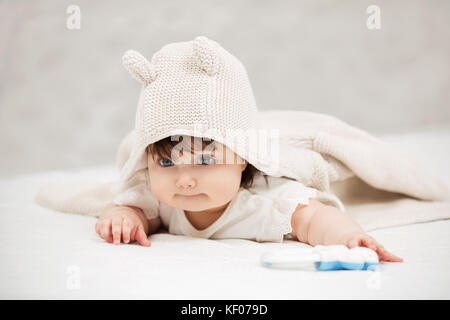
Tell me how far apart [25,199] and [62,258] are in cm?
71

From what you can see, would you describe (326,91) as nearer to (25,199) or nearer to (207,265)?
(25,199)

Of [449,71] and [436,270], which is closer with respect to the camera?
[436,270]

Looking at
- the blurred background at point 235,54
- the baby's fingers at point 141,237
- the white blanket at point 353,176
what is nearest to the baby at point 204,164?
the baby's fingers at point 141,237

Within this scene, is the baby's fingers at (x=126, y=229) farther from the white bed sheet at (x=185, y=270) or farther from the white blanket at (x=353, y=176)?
the white blanket at (x=353, y=176)

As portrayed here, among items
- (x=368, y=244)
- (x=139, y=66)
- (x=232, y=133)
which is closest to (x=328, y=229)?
(x=368, y=244)

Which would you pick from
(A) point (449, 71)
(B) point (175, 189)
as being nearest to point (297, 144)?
(B) point (175, 189)

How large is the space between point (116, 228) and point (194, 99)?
317 mm

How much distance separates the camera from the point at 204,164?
1047 millimetres

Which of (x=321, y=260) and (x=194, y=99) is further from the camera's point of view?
(x=194, y=99)

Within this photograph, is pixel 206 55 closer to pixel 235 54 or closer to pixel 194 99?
pixel 194 99

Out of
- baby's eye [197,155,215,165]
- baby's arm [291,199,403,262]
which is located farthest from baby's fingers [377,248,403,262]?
baby's eye [197,155,215,165]

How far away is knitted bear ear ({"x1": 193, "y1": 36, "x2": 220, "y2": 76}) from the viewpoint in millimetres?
1034

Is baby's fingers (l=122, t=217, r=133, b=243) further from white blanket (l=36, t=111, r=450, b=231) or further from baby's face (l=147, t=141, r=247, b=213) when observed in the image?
white blanket (l=36, t=111, r=450, b=231)

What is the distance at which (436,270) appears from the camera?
0.86 metres
